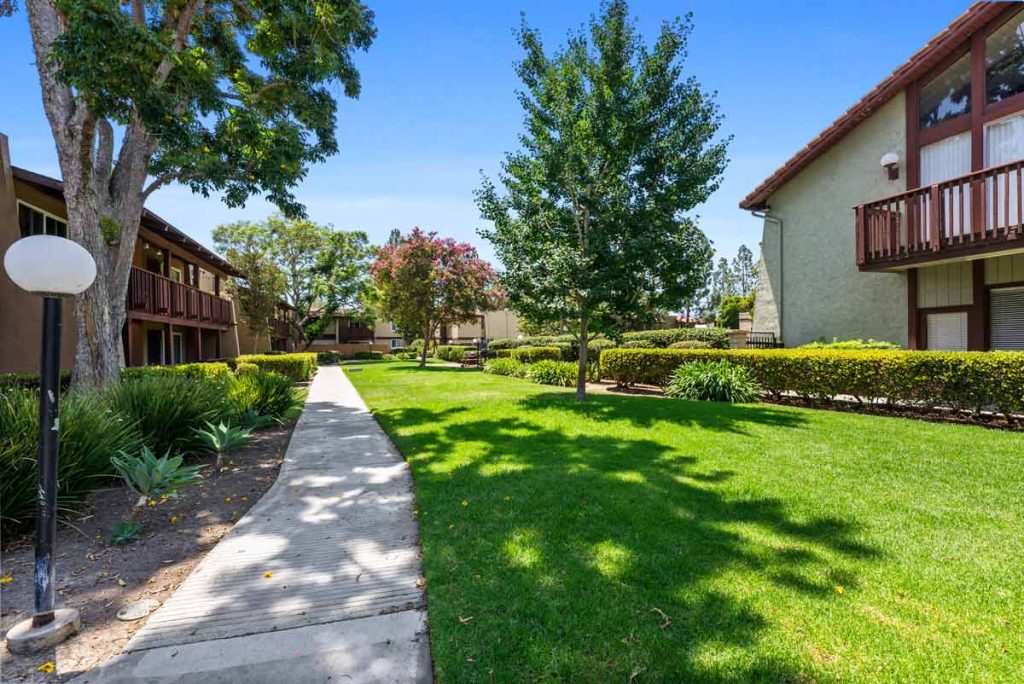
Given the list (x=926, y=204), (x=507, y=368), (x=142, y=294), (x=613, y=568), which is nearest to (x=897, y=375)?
(x=926, y=204)

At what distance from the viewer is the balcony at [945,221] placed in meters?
8.40

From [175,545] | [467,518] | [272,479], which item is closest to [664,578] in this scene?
[467,518]

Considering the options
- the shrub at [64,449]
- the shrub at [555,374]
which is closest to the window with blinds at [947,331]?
the shrub at [555,374]

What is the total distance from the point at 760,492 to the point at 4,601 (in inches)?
217

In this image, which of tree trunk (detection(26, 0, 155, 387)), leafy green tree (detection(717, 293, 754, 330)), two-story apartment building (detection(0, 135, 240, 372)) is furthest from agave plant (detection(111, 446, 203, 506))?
leafy green tree (detection(717, 293, 754, 330))

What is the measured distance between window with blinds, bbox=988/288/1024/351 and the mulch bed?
1324cm

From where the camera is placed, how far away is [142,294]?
1340 cm

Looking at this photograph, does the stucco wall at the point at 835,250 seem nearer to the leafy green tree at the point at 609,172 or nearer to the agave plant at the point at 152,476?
the leafy green tree at the point at 609,172

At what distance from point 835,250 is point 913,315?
2487 millimetres

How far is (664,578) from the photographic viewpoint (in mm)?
2832

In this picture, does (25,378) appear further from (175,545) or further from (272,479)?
(175,545)

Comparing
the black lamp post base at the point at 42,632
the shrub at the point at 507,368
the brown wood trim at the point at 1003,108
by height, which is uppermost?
the brown wood trim at the point at 1003,108

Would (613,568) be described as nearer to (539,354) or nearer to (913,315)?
(913,315)

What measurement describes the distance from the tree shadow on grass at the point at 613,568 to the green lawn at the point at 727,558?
0.01 m
